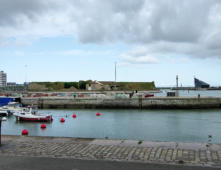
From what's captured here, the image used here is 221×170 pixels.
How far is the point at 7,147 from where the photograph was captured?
33.3ft

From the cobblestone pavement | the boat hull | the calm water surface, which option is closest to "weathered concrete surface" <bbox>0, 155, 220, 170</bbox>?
the cobblestone pavement

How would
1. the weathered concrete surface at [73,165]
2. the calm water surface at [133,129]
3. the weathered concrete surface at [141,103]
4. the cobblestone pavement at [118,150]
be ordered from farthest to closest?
1. the weathered concrete surface at [141,103]
2. the calm water surface at [133,129]
3. the cobblestone pavement at [118,150]
4. the weathered concrete surface at [73,165]

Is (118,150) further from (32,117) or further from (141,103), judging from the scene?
(141,103)

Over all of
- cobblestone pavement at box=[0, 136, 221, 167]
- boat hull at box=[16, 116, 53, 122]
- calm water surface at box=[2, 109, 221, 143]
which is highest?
cobblestone pavement at box=[0, 136, 221, 167]

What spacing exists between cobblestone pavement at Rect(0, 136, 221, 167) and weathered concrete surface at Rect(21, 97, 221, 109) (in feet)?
139

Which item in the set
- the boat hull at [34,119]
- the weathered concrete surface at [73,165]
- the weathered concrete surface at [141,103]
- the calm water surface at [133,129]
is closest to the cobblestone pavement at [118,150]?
the weathered concrete surface at [73,165]

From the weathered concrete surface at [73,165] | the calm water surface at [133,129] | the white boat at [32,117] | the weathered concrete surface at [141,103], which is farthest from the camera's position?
the weathered concrete surface at [141,103]

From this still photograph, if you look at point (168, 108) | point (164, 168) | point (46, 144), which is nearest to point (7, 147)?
point (46, 144)

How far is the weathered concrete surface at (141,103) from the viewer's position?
5114cm

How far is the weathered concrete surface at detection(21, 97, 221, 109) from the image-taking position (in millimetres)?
51138

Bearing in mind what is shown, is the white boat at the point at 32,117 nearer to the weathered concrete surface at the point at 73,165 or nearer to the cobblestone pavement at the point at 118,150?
the cobblestone pavement at the point at 118,150

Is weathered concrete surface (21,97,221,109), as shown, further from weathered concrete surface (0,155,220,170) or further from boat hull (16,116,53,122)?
weathered concrete surface (0,155,220,170)

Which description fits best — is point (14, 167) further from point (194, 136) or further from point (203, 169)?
point (194, 136)

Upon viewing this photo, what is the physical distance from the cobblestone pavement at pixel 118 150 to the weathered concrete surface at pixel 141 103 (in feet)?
139
